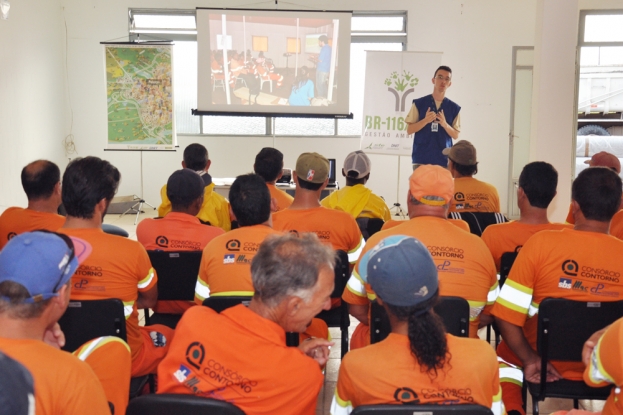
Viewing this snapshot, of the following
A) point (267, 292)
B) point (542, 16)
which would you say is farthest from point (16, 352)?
point (542, 16)

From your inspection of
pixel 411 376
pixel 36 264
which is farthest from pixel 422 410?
pixel 36 264

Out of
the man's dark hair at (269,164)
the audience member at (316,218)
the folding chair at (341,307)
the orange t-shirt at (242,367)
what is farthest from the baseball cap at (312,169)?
the orange t-shirt at (242,367)

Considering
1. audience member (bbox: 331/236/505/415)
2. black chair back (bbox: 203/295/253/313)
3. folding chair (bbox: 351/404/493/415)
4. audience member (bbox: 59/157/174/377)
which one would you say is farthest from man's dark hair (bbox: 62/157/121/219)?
folding chair (bbox: 351/404/493/415)

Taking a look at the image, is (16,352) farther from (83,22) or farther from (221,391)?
(83,22)

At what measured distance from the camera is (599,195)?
2.35 meters

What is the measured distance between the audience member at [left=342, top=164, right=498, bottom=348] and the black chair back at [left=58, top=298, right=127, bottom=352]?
A: 88cm

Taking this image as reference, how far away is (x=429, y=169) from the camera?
2.49 meters

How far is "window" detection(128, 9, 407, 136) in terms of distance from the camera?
9641mm

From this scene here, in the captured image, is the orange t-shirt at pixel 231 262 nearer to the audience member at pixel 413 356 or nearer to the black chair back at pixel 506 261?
the audience member at pixel 413 356

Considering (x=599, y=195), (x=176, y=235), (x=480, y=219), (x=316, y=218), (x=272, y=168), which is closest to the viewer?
(x=599, y=195)

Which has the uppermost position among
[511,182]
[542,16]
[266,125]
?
[542,16]

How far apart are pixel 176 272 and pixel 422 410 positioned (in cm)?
181

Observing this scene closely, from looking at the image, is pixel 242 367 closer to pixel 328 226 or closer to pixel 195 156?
pixel 328 226

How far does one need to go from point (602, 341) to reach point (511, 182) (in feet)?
27.8
